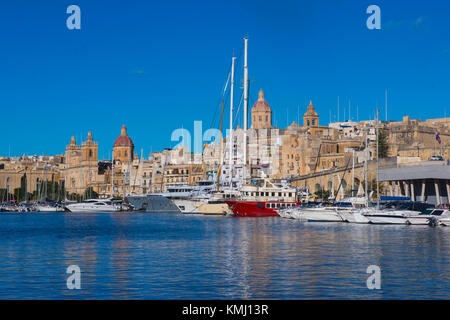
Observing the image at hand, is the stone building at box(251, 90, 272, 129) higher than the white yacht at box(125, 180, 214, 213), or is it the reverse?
the stone building at box(251, 90, 272, 129)

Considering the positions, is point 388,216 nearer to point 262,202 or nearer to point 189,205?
point 262,202

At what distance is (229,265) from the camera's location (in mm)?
32125

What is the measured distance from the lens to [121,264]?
32.6 meters

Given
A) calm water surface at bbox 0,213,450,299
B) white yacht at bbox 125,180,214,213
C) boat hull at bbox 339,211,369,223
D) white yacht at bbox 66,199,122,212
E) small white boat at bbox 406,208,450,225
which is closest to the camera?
calm water surface at bbox 0,213,450,299

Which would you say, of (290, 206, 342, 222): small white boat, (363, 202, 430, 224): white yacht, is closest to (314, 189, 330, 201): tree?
(290, 206, 342, 222): small white boat

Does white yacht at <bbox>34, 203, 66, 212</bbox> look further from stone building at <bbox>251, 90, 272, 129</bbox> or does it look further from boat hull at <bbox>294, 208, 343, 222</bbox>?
stone building at <bbox>251, 90, 272, 129</bbox>

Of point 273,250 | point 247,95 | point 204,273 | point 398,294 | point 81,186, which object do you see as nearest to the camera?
point 398,294

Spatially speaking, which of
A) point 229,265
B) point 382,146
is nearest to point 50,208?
point 382,146

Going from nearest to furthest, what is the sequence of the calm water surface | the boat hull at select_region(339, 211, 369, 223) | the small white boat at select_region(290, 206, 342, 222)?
the calm water surface → the boat hull at select_region(339, 211, 369, 223) → the small white boat at select_region(290, 206, 342, 222)

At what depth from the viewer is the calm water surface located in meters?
24.9

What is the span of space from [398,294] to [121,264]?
1328cm

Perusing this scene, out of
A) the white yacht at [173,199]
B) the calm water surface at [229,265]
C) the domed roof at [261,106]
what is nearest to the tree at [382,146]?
the white yacht at [173,199]
